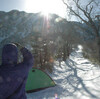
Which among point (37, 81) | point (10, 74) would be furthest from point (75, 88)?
point (10, 74)

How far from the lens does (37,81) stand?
14.8 ft

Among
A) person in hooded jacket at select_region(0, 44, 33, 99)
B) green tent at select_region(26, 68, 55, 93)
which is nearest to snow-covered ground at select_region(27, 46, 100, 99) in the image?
green tent at select_region(26, 68, 55, 93)

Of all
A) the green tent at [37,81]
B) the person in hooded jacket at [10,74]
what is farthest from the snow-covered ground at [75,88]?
the person in hooded jacket at [10,74]

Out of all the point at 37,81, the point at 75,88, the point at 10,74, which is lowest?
the point at 75,88

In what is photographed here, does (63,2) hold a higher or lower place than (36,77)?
higher

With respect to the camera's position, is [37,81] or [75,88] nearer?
[75,88]

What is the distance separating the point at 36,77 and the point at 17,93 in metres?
3.33

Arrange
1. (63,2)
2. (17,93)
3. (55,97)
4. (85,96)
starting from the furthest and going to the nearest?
(63,2)
(55,97)
(85,96)
(17,93)

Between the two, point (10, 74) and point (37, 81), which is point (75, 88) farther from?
point (10, 74)

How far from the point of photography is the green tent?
14.4ft

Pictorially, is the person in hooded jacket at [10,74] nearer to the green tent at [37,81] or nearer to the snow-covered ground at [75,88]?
the snow-covered ground at [75,88]

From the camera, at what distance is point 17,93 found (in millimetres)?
1254

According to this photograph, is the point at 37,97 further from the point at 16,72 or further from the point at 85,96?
the point at 16,72

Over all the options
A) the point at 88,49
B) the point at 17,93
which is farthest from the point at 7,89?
the point at 88,49
